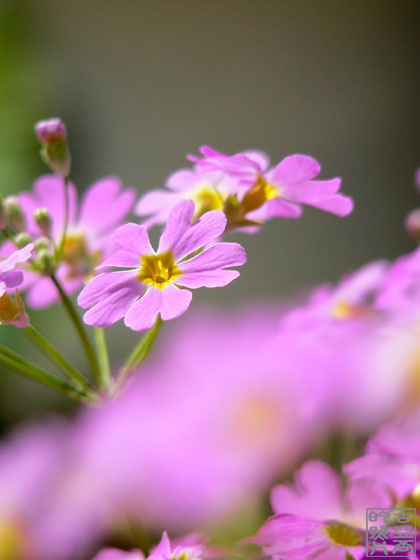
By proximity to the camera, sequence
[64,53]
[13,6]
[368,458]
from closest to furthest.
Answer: [368,458] → [13,6] → [64,53]

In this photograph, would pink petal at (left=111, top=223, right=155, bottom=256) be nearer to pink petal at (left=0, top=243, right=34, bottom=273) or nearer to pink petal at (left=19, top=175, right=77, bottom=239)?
pink petal at (left=0, top=243, right=34, bottom=273)

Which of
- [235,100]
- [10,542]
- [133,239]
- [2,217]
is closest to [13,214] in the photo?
[2,217]

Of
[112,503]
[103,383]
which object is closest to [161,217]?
[103,383]

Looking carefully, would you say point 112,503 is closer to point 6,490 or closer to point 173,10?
point 6,490

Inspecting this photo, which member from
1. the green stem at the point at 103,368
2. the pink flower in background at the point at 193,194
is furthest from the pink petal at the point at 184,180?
the green stem at the point at 103,368

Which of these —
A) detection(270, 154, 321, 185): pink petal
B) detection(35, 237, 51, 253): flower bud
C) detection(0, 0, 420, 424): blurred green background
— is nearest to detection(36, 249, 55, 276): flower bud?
detection(35, 237, 51, 253): flower bud

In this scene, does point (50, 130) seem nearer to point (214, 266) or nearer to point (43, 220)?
point (43, 220)
